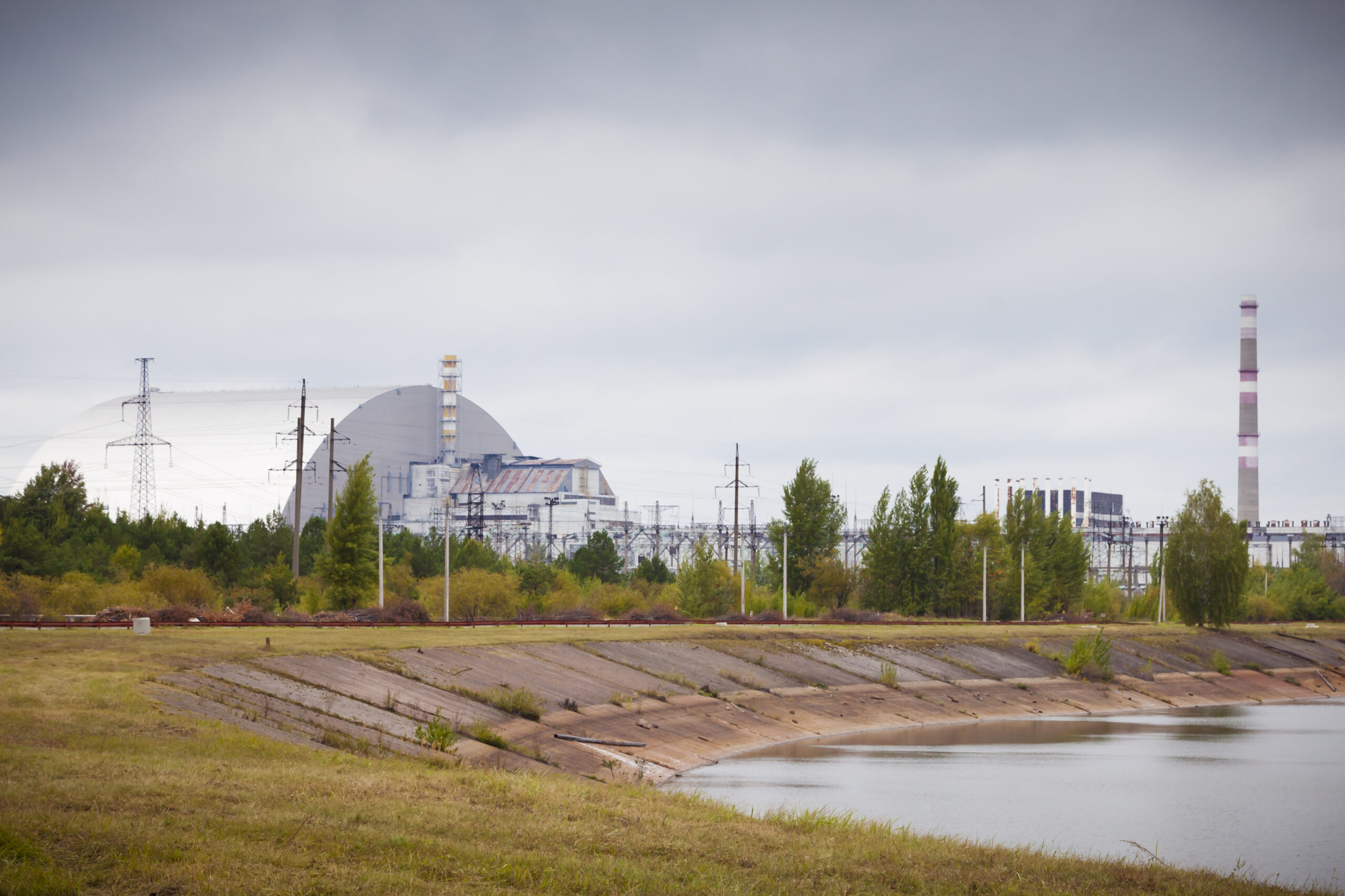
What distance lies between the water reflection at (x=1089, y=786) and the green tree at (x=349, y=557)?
2666 centimetres

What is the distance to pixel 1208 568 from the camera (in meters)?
73.5

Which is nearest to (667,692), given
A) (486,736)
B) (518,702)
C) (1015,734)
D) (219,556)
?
(518,702)

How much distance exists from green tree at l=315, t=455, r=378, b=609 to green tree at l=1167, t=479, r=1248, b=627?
4723 cm

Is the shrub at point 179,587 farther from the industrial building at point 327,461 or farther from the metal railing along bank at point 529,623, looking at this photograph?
the industrial building at point 327,461

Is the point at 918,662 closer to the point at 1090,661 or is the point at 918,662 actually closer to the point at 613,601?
the point at 1090,661

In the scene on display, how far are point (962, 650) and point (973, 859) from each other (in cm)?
4209

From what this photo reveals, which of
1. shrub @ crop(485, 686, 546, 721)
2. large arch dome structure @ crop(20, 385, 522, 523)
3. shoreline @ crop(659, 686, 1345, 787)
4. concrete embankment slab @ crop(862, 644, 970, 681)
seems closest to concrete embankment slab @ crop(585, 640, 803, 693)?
shoreline @ crop(659, 686, 1345, 787)

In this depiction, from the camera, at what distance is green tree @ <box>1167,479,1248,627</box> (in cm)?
7331

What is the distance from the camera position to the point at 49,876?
10336mm

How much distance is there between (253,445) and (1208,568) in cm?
9976

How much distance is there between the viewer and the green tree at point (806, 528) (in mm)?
79312

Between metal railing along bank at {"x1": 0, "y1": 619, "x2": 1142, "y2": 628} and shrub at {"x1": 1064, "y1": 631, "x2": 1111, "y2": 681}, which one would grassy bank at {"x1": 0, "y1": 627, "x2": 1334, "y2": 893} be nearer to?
metal railing along bank at {"x1": 0, "y1": 619, "x2": 1142, "y2": 628}

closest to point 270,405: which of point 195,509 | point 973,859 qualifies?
point 195,509

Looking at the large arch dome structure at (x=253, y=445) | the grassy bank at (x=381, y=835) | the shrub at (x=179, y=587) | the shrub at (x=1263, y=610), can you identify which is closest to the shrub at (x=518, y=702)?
the grassy bank at (x=381, y=835)
